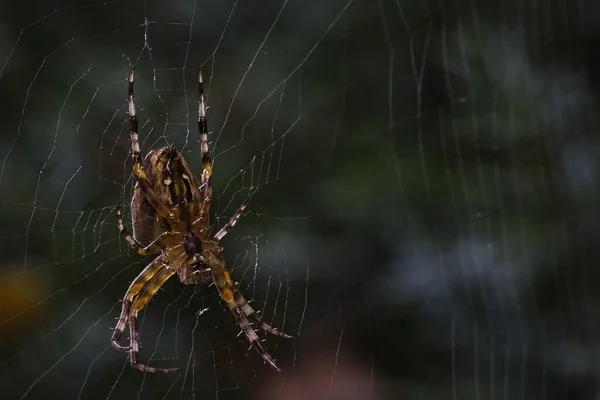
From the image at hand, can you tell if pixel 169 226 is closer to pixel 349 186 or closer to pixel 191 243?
pixel 191 243

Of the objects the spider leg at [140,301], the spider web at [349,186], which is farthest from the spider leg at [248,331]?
the spider web at [349,186]

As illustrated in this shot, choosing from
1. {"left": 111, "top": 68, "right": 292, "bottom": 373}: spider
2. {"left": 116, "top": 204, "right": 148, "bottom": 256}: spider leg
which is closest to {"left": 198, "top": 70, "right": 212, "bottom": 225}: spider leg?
{"left": 111, "top": 68, "right": 292, "bottom": 373}: spider

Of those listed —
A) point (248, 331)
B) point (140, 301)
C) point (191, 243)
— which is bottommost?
point (248, 331)

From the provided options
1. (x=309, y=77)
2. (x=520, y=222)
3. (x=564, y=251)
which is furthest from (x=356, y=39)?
(x=564, y=251)

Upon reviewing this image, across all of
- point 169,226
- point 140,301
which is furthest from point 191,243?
point 140,301

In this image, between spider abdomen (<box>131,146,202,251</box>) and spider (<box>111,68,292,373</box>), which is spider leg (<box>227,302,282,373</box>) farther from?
spider abdomen (<box>131,146,202,251</box>)

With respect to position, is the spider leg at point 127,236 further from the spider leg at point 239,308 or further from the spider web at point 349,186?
the spider web at point 349,186

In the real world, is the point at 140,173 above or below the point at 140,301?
above
